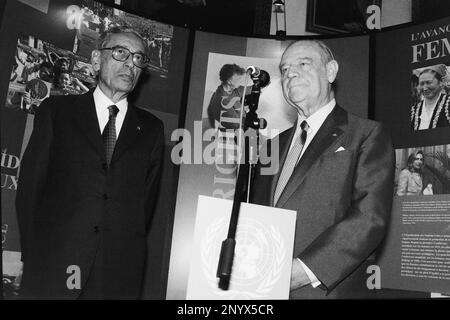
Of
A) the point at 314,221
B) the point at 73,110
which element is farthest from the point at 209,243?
the point at 73,110

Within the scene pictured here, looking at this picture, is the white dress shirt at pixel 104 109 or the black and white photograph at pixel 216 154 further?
the white dress shirt at pixel 104 109

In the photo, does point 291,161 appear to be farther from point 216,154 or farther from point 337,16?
point 337,16

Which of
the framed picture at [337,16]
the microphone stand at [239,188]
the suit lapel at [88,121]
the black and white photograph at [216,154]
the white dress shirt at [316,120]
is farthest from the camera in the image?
the framed picture at [337,16]

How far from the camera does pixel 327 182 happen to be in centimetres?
189

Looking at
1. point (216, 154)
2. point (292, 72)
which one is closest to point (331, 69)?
point (292, 72)

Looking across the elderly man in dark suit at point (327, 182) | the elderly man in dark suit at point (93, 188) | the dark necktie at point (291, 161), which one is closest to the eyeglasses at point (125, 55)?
the elderly man in dark suit at point (93, 188)

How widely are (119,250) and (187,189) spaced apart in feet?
1.53

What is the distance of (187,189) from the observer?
217cm

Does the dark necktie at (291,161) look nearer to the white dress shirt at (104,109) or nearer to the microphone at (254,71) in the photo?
the microphone at (254,71)

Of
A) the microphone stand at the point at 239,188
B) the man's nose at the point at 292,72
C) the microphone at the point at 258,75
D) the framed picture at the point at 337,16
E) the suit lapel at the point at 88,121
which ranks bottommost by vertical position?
the microphone stand at the point at 239,188

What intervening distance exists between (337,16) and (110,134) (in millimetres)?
1462

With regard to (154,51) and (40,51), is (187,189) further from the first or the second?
(40,51)

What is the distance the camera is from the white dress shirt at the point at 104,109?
6.50ft

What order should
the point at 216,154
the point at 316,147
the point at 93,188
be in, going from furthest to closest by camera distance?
the point at 216,154, the point at 316,147, the point at 93,188
